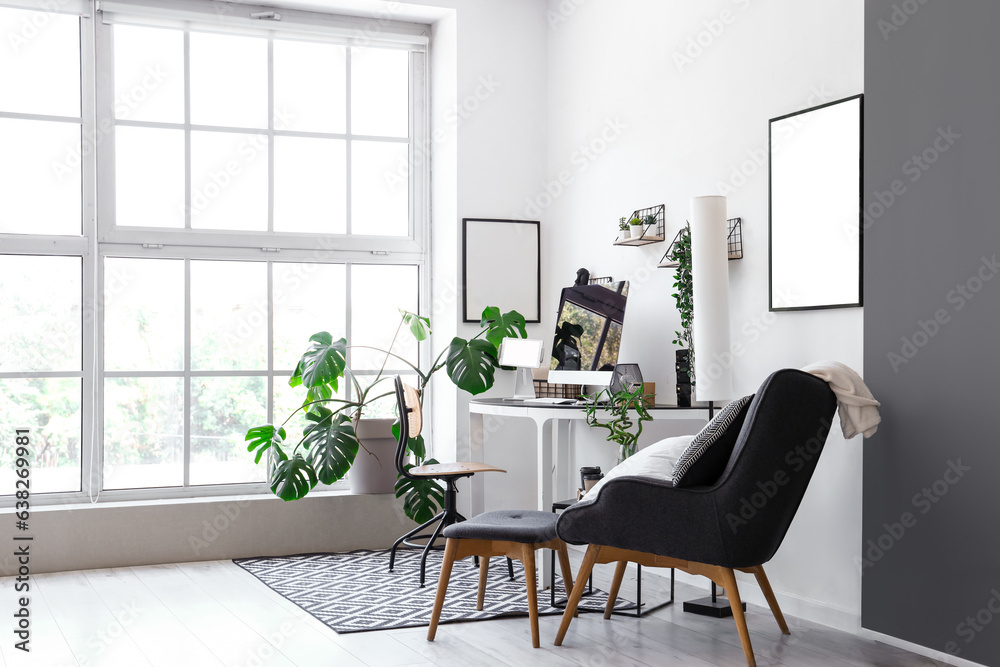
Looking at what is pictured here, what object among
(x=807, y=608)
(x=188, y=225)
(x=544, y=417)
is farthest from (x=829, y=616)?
(x=188, y=225)

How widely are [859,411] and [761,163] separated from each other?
1233 millimetres

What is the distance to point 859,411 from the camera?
10.2ft

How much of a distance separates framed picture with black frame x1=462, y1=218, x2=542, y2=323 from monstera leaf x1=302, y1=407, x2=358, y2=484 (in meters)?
0.95

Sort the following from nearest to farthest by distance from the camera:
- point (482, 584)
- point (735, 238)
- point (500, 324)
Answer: point (482, 584)
point (735, 238)
point (500, 324)

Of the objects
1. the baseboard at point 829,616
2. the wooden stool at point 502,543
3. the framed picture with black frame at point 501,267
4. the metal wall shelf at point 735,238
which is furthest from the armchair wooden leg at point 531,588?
the framed picture with black frame at point 501,267

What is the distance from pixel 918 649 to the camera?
10.2 ft

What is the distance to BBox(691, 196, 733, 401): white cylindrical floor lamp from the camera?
3688 millimetres

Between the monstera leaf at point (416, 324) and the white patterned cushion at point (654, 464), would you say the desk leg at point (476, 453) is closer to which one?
the monstera leaf at point (416, 324)

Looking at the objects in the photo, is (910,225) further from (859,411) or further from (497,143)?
(497,143)

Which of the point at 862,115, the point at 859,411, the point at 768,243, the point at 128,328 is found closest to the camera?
the point at 859,411

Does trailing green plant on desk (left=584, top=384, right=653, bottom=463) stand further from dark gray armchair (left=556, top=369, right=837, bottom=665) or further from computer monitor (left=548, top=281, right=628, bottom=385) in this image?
dark gray armchair (left=556, top=369, right=837, bottom=665)

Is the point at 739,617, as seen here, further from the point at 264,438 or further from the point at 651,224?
the point at 264,438

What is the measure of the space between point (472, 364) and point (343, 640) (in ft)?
6.05

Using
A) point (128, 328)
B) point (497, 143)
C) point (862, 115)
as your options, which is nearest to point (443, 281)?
point (497, 143)
